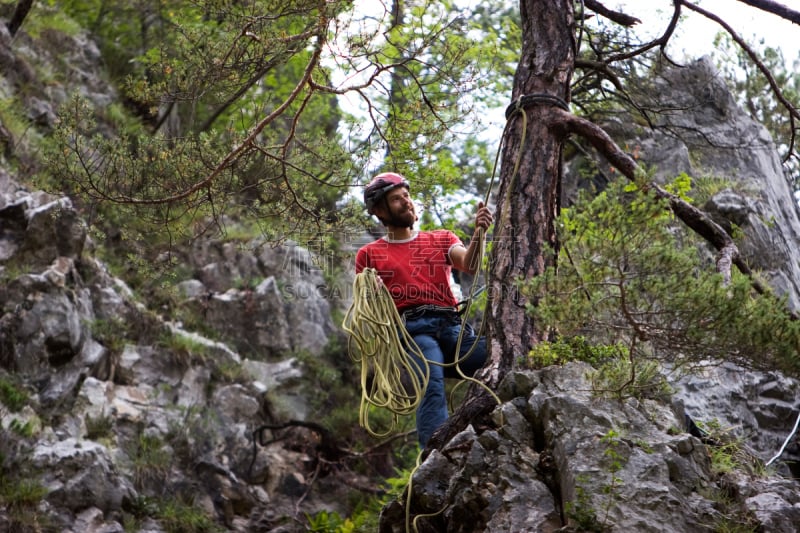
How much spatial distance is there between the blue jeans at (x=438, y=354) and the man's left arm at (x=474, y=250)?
14.1 inches

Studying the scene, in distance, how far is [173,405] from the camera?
8906mm

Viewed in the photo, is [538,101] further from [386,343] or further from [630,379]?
[630,379]

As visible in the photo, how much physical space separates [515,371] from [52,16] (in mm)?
11666

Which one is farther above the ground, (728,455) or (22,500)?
(728,455)

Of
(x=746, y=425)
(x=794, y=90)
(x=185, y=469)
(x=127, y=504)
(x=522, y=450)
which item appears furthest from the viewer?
(x=794, y=90)

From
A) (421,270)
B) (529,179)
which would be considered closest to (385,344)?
(421,270)

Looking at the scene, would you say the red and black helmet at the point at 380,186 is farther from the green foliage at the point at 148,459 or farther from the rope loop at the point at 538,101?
the green foliage at the point at 148,459

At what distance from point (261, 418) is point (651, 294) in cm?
710

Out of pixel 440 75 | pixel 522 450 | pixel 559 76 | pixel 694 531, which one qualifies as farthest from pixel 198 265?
pixel 694 531

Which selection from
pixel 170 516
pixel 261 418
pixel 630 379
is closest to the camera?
pixel 630 379

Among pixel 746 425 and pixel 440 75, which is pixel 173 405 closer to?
pixel 440 75

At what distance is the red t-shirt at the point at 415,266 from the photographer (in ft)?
16.8

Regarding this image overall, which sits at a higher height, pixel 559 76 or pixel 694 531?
pixel 559 76

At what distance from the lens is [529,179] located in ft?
16.0
